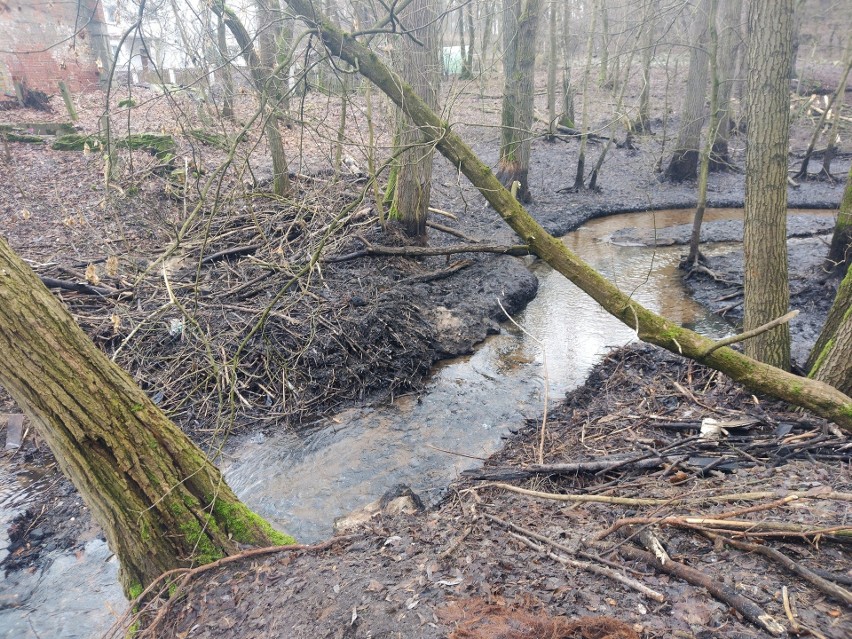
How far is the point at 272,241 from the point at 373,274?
1.69 meters

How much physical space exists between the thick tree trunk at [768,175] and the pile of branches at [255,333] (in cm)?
388

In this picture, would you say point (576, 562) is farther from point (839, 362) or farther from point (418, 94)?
point (418, 94)

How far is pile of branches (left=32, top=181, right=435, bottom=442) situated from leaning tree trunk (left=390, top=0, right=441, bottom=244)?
1900mm

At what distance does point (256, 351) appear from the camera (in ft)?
22.0

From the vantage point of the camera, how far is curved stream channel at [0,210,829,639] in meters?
4.12

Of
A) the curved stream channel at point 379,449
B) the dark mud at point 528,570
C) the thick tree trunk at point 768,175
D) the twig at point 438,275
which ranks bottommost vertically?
the curved stream channel at point 379,449

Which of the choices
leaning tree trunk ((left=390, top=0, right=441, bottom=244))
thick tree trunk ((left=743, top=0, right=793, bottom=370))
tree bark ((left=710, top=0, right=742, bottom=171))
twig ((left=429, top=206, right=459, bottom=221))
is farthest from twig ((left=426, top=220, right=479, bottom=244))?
tree bark ((left=710, top=0, right=742, bottom=171))

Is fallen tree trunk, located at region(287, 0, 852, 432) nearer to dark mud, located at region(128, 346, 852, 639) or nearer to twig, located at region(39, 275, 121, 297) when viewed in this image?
dark mud, located at region(128, 346, 852, 639)

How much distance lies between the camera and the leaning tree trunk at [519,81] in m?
12.0

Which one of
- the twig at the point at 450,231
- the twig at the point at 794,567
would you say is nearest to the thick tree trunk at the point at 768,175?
the twig at the point at 794,567

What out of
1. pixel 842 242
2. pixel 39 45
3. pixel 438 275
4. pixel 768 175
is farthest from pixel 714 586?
pixel 39 45

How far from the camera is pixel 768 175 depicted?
4805 millimetres

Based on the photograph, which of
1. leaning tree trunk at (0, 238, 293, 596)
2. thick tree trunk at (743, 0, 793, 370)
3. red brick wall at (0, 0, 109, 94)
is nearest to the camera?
leaning tree trunk at (0, 238, 293, 596)

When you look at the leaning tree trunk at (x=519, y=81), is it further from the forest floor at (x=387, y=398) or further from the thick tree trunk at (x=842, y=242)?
the thick tree trunk at (x=842, y=242)
